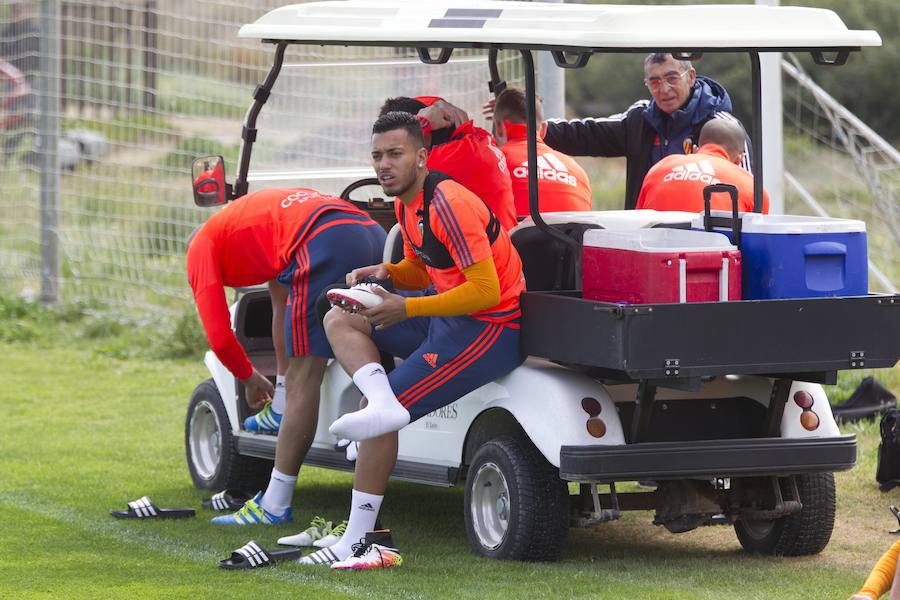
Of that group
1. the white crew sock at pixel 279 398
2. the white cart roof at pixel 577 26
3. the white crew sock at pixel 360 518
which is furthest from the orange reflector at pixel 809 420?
the white crew sock at pixel 279 398

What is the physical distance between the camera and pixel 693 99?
25.9ft

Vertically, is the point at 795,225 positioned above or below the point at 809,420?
above

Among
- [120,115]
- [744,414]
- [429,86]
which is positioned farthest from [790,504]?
[120,115]

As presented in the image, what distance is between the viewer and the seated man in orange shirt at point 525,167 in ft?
23.0

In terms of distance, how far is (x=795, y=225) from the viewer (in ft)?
18.5

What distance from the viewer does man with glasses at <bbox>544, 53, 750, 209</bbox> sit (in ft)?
25.6

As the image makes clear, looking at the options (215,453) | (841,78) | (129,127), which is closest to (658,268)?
(215,453)

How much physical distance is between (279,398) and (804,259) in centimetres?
242

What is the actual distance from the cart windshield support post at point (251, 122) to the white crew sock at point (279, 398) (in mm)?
839

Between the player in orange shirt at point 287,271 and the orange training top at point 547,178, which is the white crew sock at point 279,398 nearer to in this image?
the player in orange shirt at point 287,271

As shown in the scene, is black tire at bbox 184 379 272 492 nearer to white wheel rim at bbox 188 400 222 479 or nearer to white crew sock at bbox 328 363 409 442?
white wheel rim at bbox 188 400 222 479

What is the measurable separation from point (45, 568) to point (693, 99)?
369 cm

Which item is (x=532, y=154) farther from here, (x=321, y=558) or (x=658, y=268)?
(x=321, y=558)

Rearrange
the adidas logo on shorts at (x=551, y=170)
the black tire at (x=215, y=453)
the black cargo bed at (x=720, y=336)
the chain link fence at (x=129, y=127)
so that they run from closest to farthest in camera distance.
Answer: the black cargo bed at (x=720, y=336)
the adidas logo on shorts at (x=551, y=170)
the black tire at (x=215, y=453)
the chain link fence at (x=129, y=127)
